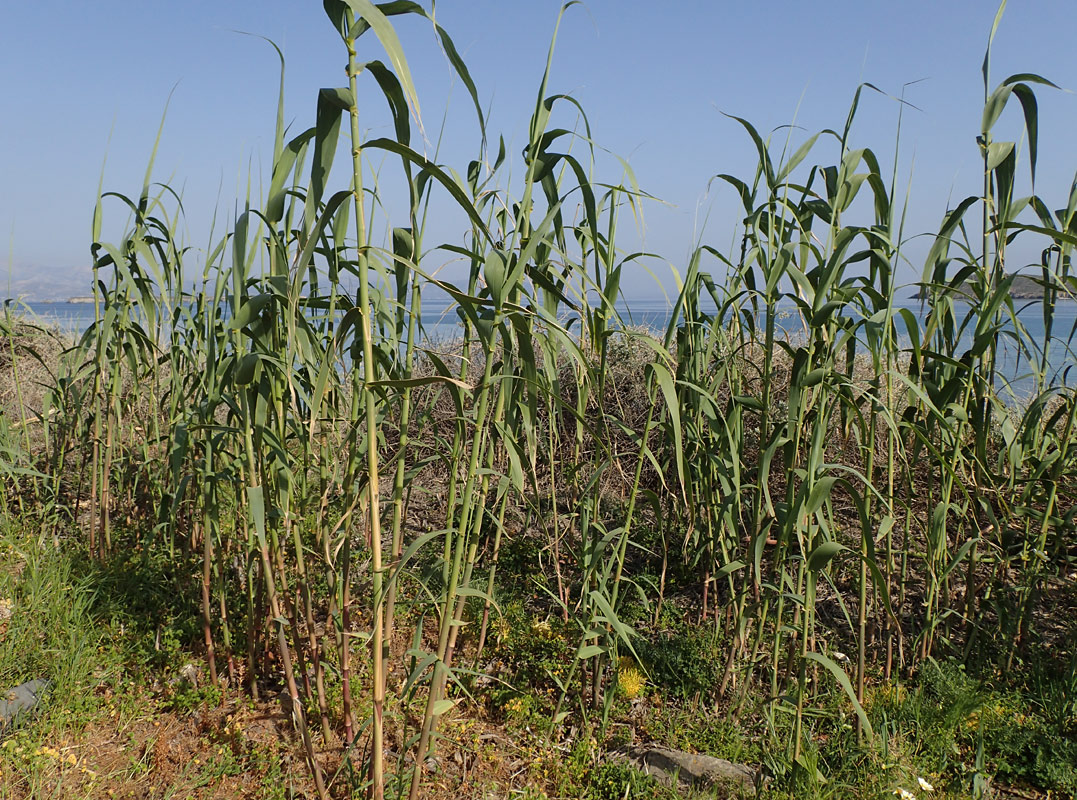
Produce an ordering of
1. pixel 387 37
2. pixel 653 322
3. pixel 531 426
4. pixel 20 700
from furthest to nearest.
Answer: pixel 653 322
pixel 20 700
pixel 531 426
pixel 387 37

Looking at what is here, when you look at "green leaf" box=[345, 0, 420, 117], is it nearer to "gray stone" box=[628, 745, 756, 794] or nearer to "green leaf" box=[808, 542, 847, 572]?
"green leaf" box=[808, 542, 847, 572]

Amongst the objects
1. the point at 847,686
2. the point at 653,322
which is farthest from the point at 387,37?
the point at 653,322

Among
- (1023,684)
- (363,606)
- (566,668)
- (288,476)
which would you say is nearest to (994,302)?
(1023,684)

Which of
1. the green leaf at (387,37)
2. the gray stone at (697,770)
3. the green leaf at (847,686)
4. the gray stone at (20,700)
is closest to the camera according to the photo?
the green leaf at (387,37)

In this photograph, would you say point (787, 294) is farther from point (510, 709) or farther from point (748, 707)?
point (510, 709)

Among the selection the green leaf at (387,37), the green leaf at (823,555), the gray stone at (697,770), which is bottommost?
the gray stone at (697,770)

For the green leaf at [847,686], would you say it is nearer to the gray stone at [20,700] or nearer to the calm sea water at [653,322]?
the calm sea water at [653,322]

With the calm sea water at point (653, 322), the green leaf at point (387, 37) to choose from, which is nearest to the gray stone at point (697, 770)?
the calm sea water at point (653, 322)

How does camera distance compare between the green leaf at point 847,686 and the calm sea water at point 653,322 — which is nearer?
the green leaf at point 847,686

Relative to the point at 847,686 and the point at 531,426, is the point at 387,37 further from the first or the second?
the point at 847,686

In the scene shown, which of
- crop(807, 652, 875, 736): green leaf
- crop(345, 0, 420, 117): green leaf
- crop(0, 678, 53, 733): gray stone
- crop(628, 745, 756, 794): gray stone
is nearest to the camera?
crop(345, 0, 420, 117): green leaf

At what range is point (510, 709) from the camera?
2221 mm

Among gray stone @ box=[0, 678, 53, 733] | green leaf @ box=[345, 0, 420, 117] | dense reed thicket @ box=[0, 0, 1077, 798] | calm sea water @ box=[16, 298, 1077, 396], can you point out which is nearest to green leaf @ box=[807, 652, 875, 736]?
dense reed thicket @ box=[0, 0, 1077, 798]

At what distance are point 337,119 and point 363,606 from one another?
216cm
